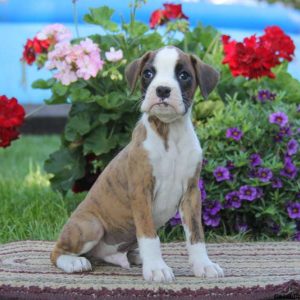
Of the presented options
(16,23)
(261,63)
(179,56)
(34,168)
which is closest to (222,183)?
(261,63)

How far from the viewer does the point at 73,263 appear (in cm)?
364

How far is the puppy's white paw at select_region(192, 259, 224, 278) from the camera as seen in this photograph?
3.46 m

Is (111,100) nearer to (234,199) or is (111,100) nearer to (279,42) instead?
(234,199)

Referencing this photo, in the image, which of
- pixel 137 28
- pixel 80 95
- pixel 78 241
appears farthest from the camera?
pixel 137 28

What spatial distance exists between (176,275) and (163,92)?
0.86m

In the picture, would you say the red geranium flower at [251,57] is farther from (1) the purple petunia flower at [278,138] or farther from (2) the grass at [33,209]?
(2) the grass at [33,209]

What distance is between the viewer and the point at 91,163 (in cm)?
543

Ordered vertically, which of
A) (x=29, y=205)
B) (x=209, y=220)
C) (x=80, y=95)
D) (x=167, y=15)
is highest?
(x=167, y=15)

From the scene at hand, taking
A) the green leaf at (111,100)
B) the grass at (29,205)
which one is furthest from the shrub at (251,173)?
the grass at (29,205)

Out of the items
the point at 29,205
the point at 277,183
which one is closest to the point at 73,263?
the point at 277,183

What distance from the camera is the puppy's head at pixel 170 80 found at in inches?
130

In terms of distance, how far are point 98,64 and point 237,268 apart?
177 centimetres

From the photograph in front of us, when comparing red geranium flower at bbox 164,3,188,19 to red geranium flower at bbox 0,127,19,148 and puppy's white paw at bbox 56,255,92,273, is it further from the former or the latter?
puppy's white paw at bbox 56,255,92,273

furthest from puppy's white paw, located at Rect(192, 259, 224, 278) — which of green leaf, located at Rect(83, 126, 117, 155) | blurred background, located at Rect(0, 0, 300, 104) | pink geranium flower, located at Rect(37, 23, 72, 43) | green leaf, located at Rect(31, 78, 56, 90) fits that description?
blurred background, located at Rect(0, 0, 300, 104)
